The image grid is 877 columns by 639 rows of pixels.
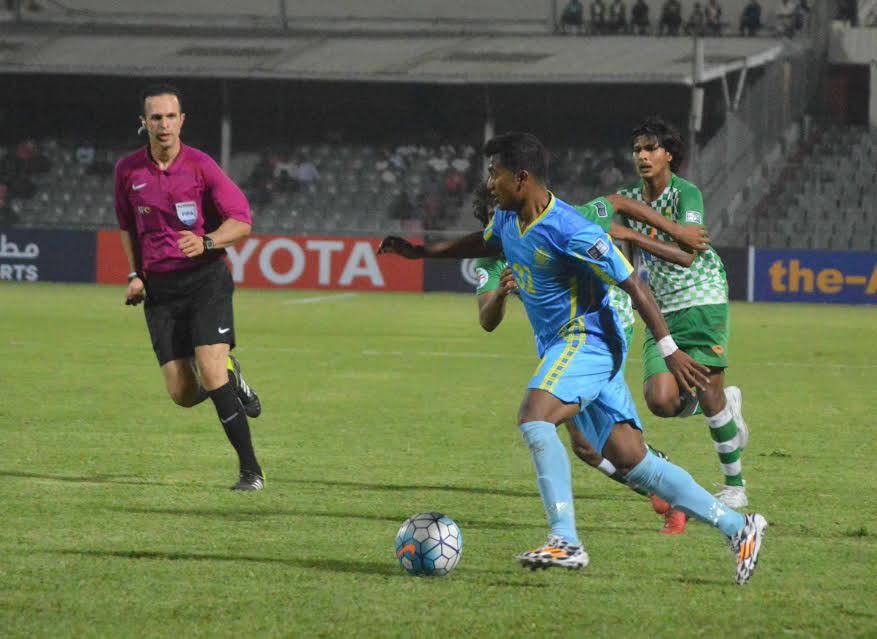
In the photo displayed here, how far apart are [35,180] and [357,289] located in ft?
36.2

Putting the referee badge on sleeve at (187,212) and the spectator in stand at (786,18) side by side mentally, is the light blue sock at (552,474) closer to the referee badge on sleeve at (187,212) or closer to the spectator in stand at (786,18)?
the referee badge on sleeve at (187,212)

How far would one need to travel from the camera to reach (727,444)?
8461 millimetres

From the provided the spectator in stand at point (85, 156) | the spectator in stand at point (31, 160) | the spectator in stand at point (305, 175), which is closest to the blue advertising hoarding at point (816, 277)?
the spectator in stand at point (305, 175)

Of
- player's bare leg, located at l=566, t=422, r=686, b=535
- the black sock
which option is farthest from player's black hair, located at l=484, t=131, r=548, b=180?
the black sock

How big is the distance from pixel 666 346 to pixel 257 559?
195 centimetres

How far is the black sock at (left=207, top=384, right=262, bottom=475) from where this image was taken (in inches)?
333

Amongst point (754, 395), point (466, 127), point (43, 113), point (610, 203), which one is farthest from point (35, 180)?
point (610, 203)

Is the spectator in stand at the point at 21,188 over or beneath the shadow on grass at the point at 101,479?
beneath

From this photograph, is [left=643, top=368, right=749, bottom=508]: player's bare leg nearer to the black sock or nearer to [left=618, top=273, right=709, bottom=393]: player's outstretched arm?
[left=618, top=273, right=709, bottom=393]: player's outstretched arm

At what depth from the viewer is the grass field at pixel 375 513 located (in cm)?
564

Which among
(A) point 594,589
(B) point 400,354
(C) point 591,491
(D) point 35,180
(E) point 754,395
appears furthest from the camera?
(D) point 35,180

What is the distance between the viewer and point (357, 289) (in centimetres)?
3084

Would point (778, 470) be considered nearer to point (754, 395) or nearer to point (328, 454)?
point (328, 454)

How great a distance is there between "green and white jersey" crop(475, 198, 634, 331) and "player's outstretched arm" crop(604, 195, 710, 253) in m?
0.06
